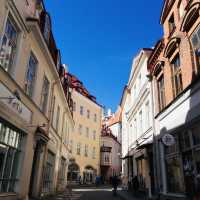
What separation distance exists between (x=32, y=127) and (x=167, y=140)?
6.08 m

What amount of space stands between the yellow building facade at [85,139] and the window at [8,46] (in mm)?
34065

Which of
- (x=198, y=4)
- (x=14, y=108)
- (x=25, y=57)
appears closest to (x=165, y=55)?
Result: (x=198, y=4)

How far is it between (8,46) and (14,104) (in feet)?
6.98

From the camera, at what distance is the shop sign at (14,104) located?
8523mm

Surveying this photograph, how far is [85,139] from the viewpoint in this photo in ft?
152

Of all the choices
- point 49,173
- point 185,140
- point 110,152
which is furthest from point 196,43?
point 110,152

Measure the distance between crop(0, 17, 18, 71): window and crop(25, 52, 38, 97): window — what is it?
185 cm

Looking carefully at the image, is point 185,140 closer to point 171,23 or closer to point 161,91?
point 161,91

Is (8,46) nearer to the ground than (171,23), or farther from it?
nearer to the ground

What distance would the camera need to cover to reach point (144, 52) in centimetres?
1864

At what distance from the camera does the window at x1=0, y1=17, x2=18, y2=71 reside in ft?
29.5

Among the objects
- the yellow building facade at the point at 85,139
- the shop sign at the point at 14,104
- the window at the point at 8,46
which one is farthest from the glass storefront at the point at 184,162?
the yellow building facade at the point at 85,139

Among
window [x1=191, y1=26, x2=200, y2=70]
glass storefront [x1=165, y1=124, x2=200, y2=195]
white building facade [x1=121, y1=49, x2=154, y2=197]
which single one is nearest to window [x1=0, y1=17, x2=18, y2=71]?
window [x1=191, y1=26, x2=200, y2=70]

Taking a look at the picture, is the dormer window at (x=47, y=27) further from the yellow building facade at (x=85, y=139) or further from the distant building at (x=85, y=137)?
the yellow building facade at (x=85, y=139)
